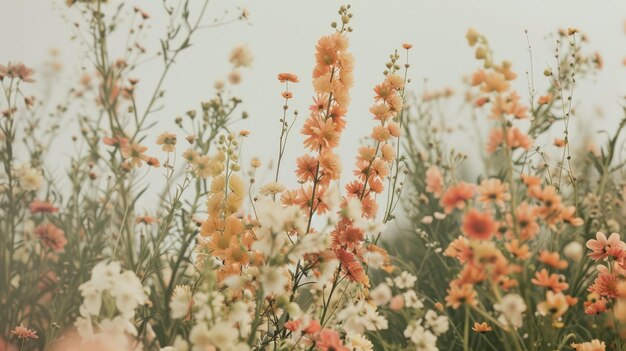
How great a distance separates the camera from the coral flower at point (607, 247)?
3.81ft

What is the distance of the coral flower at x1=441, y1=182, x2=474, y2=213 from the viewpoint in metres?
0.84

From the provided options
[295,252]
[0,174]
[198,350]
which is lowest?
[198,350]

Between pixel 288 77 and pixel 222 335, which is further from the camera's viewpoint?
pixel 288 77

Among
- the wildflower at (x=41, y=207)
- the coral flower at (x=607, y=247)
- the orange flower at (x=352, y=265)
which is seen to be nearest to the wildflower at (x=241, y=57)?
the wildflower at (x=41, y=207)

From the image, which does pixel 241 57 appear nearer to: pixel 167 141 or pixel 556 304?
pixel 167 141

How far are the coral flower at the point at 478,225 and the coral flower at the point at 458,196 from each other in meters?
0.04

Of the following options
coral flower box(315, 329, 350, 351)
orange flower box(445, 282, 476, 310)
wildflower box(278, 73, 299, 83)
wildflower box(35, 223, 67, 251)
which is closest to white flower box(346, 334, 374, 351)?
coral flower box(315, 329, 350, 351)

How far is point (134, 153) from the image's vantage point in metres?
1.59

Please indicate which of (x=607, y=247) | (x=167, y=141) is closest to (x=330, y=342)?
(x=607, y=247)

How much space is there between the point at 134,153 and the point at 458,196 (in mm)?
978

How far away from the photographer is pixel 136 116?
1.67 metres

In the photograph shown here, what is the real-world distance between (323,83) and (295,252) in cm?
44

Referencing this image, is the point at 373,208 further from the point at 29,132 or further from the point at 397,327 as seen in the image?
the point at 29,132

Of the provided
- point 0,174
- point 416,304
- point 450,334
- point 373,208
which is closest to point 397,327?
point 450,334
